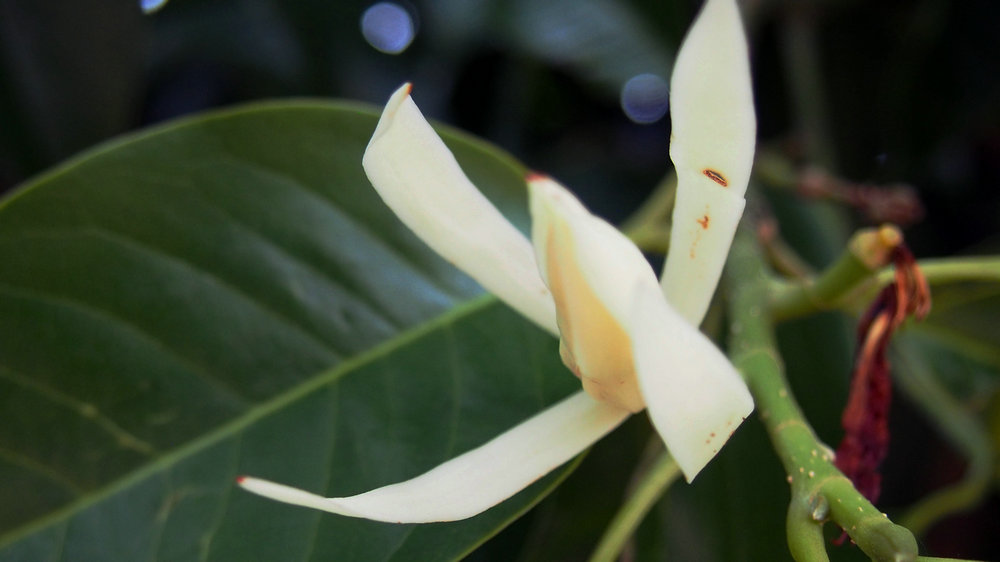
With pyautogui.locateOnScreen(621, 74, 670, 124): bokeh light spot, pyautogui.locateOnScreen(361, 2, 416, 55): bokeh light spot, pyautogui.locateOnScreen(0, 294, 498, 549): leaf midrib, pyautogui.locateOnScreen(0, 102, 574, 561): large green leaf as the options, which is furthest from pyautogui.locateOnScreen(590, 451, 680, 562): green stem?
pyautogui.locateOnScreen(361, 2, 416, 55): bokeh light spot

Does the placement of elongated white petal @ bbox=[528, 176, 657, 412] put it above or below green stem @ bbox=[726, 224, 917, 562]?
above

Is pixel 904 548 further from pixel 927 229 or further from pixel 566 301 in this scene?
pixel 927 229

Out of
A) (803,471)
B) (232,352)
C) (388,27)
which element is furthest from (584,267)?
(388,27)

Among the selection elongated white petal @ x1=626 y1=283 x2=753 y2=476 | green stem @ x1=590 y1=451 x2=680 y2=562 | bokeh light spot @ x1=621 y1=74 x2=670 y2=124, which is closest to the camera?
elongated white petal @ x1=626 y1=283 x2=753 y2=476

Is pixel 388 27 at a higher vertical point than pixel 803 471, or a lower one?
higher

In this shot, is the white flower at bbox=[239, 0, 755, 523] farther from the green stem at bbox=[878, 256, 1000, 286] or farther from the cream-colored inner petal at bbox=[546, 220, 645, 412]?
the green stem at bbox=[878, 256, 1000, 286]

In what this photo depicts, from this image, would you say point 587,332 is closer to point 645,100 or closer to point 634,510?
point 634,510

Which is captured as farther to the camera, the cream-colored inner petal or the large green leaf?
the large green leaf
